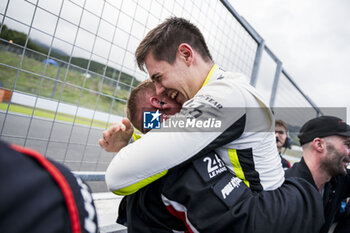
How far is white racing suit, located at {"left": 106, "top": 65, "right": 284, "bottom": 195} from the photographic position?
701mm

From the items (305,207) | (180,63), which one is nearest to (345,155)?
(305,207)

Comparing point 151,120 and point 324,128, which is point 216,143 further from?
point 324,128

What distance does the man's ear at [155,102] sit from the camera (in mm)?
1221

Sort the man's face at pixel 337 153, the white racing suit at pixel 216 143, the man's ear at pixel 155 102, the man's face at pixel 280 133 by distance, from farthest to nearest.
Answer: the man's face at pixel 280 133, the man's face at pixel 337 153, the man's ear at pixel 155 102, the white racing suit at pixel 216 143

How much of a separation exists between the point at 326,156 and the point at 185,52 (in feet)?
5.18

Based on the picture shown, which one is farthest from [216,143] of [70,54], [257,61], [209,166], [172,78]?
[257,61]

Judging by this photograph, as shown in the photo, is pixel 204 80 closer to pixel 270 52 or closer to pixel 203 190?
pixel 203 190

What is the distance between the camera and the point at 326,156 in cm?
182

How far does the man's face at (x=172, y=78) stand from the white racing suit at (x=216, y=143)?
0.93 ft

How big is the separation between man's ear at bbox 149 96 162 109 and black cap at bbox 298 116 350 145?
5.04ft

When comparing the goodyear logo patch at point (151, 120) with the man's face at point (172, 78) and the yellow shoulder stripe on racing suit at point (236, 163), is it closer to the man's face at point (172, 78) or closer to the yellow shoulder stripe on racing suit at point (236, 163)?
the man's face at point (172, 78)

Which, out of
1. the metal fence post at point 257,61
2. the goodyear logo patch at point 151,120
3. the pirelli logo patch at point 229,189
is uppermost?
the metal fence post at point 257,61

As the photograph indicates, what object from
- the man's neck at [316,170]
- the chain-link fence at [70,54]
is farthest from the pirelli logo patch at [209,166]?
the man's neck at [316,170]

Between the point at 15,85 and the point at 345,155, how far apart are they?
2.49 meters
